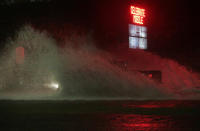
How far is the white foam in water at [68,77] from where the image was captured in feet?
68.8

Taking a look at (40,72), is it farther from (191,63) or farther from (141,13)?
(191,63)

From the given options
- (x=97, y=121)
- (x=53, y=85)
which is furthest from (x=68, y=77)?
(x=97, y=121)

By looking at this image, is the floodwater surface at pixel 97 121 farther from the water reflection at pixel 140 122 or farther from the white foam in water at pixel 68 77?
the white foam in water at pixel 68 77

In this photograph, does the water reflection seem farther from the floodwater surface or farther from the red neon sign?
the red neon sign

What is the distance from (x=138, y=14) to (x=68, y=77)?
1542 centimetres

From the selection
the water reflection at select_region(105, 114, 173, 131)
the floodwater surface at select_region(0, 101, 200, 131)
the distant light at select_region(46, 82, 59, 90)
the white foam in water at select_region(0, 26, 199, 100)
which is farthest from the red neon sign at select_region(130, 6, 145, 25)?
the water reflection at select_region(105, 114, 173, 131)

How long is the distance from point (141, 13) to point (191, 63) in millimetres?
11415

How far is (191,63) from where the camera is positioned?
39875 mm

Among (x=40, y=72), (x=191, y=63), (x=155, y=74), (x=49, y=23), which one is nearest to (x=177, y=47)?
(x=191, y=63)

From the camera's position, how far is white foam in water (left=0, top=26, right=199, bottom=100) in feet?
68.8

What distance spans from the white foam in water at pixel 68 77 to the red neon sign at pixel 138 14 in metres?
6.89

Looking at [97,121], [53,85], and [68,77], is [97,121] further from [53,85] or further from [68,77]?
[53,85]

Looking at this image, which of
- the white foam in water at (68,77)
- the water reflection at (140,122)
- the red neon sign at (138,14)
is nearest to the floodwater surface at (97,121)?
the water reflection at (140,122)

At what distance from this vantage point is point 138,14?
111 feet
